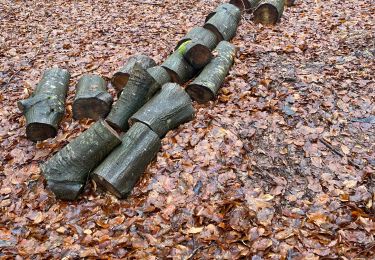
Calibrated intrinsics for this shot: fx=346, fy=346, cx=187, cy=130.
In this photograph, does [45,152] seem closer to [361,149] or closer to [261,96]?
[261,96]

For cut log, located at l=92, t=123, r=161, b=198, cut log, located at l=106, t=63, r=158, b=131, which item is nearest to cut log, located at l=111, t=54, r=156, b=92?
cut log, located at l=106, t=63, r=158, b=131

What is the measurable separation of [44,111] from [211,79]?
2688 millimetres

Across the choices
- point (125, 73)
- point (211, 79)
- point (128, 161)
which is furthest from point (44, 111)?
point (211, 79)

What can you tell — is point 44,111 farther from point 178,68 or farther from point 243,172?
point 243,172

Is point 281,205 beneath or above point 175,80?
beneath

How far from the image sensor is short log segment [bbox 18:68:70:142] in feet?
17.0

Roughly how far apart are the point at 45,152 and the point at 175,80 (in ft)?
7.92

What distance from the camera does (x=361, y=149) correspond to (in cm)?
471

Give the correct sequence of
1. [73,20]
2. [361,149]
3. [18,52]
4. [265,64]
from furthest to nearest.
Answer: [73,20] < [18,52] < [265,64] < [361,149]

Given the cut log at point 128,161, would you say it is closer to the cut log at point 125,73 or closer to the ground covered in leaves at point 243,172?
the ground covered in leaves at point 243,172

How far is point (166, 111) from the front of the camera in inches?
200

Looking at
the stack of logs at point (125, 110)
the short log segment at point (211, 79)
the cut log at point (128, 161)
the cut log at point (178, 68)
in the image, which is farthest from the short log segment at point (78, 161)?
the cut log at point (178, 68)

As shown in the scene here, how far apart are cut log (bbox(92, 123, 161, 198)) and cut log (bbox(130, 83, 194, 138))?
0.20 meters

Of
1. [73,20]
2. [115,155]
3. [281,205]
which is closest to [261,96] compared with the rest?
[281,205]
